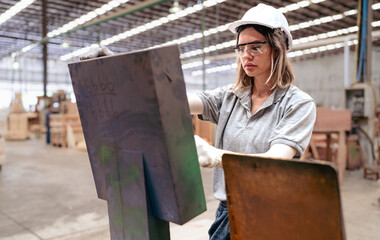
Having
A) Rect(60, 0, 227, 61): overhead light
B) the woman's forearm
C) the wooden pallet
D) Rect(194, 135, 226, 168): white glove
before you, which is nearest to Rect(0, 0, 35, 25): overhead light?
Rect(60, 0, 227, 61): overhead light

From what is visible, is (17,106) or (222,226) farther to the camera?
(17,106)

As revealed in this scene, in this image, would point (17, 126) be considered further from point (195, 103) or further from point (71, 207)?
point (195, 103)

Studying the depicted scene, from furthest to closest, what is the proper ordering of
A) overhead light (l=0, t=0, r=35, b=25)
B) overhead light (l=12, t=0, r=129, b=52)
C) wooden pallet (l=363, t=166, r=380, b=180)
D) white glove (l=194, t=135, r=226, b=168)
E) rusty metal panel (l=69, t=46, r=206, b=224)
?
overhead light (l=0, t=0, r=35, b=25), overhead light (l=12, t=0, r=129, b=52), wooden pallet (l=363, t=166, r=380, b=180), white glove (l=194, t=135, r=226, b=168), rusty metal panel (l=69, t=46, r=206, b=224)

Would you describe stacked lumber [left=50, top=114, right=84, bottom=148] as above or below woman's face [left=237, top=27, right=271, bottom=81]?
below

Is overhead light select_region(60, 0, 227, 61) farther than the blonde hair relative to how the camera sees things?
Yes

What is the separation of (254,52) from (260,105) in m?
0.20

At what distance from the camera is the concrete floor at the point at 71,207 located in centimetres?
321

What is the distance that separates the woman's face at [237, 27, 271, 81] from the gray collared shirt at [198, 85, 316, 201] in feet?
0.35

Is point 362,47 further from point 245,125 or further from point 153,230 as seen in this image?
point 153,230

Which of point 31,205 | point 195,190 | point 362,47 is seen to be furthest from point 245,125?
point 362,47

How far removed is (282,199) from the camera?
0.77m

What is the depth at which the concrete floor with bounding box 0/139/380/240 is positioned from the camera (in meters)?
3.21

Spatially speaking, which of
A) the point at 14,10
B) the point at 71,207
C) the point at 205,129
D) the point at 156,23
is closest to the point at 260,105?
the point at 71,207

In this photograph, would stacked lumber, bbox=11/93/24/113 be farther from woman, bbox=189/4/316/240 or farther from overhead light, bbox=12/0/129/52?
woman, bbox=189/4/316/240
